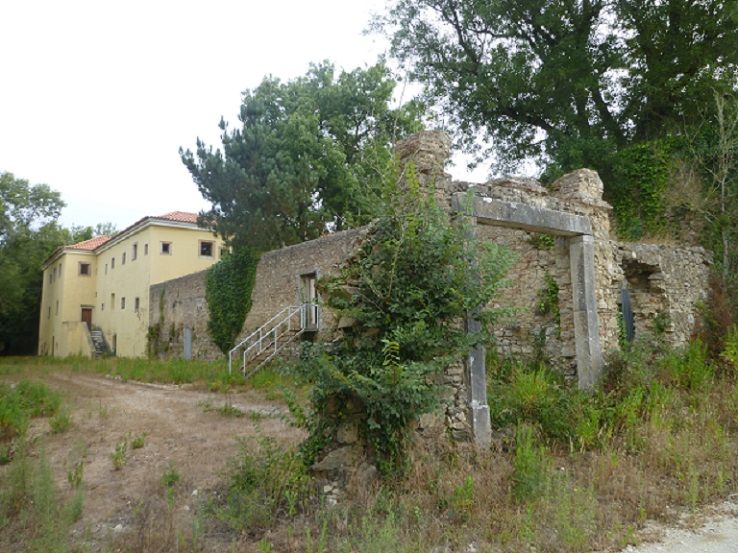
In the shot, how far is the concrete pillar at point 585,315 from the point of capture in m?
8.06

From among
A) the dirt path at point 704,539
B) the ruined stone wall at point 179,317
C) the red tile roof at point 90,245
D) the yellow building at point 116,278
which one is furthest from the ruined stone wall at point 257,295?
the red tile roof at point 90,245

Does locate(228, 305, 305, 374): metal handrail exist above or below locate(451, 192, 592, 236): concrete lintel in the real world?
below

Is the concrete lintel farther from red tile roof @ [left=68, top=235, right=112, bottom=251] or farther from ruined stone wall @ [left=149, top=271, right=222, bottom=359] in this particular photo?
red tile roof @ [left=68, top=235, right=112, bottom=251]

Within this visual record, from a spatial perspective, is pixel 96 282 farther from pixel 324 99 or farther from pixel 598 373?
pixel 598 373

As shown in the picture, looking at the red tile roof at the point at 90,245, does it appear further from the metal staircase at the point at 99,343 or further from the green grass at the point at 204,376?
the green grass at the point at 204,376

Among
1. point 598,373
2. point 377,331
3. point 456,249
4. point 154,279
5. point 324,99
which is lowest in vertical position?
point 598,373

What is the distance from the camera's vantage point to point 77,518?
4656 mm

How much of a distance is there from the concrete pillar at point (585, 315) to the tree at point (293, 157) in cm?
891

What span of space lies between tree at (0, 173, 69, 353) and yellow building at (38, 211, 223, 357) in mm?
1041

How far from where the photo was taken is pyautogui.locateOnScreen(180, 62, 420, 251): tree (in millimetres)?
19031

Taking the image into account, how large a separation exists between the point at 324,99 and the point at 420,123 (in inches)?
183

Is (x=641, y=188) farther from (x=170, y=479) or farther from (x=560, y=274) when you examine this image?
(x=170, y=479)

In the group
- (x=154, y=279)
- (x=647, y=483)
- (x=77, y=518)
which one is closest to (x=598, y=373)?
Answer: (x=647, y=483)

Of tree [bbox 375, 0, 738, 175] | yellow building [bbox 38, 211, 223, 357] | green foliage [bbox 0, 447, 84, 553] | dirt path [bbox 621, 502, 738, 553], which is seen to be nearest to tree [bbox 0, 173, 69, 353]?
yellow building [bbox 38, 211, 223, 357]
